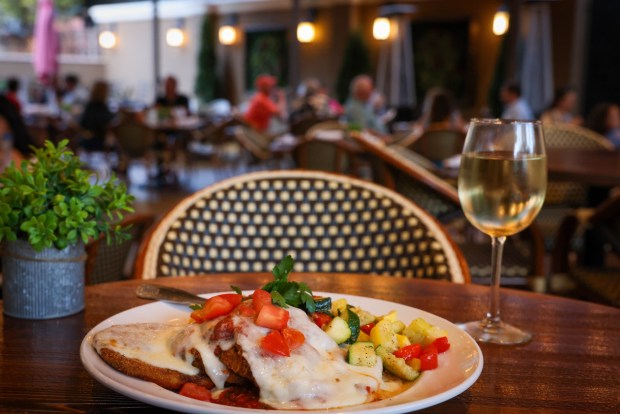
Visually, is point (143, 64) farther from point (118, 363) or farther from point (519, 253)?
point (118, 363)

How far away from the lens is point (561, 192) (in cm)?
378

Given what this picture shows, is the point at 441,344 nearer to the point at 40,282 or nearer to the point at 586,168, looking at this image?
the point at 40,282

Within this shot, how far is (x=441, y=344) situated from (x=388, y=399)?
6.0 inches

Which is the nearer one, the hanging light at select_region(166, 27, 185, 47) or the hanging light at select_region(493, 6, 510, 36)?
the hanging light at select_region(493, 6, 510, 36)

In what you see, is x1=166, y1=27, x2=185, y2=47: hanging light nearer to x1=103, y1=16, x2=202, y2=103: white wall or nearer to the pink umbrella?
x1=103, y1=16, x2=202, y2=103: white wall

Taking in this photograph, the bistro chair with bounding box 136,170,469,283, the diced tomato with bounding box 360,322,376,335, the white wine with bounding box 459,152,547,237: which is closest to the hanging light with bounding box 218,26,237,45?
the bistro chair with bounding box 136,170,469,283

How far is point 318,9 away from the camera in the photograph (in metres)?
15.1

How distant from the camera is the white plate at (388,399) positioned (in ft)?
2.12

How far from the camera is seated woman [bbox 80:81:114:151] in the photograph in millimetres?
8828

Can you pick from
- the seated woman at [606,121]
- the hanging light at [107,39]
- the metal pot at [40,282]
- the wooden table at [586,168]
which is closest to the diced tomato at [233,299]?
the metal pot at [40,282]

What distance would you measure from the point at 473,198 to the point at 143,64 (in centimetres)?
1793

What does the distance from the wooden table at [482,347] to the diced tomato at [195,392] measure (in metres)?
0.05

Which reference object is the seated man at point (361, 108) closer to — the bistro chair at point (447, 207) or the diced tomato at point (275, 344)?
the bistro chair at point (447, 207)

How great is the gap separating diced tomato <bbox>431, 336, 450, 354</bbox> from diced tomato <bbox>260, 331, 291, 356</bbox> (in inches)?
8.4
